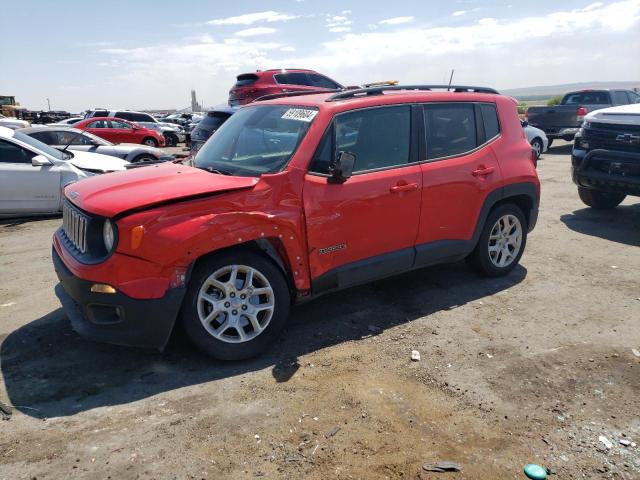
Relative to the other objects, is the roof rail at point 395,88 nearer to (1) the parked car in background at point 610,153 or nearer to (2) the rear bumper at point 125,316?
(2) the rear bumper at point 125,316

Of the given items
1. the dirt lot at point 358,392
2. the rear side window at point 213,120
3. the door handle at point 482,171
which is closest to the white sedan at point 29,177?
the rear side window at point 213,120

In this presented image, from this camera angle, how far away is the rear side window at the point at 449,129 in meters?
4.68

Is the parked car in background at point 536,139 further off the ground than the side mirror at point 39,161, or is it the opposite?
the side mirror at point 39,161

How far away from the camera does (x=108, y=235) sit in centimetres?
347

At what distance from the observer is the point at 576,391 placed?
11.2 ft

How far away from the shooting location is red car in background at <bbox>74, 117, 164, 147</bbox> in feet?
64.6

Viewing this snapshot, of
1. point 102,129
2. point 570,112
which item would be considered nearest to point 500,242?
point 570,112

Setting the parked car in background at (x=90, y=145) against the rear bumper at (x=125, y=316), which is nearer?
the rear bumper at (x=125, y=316)

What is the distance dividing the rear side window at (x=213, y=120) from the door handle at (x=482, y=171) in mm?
6875

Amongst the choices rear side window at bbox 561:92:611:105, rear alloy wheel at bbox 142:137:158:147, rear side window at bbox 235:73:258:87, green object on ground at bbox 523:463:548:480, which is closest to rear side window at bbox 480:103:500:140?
green object on ground at bbox 523:463:548:480

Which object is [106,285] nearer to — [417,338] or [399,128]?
[417,338]

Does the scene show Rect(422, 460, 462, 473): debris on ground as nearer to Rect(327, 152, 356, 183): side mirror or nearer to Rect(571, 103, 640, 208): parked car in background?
Rect(327, 152, 356, 183): side mirror

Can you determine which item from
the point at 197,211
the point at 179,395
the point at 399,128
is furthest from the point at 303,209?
the point at 179,395

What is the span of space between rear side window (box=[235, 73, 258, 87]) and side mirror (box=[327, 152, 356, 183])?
11.7m
